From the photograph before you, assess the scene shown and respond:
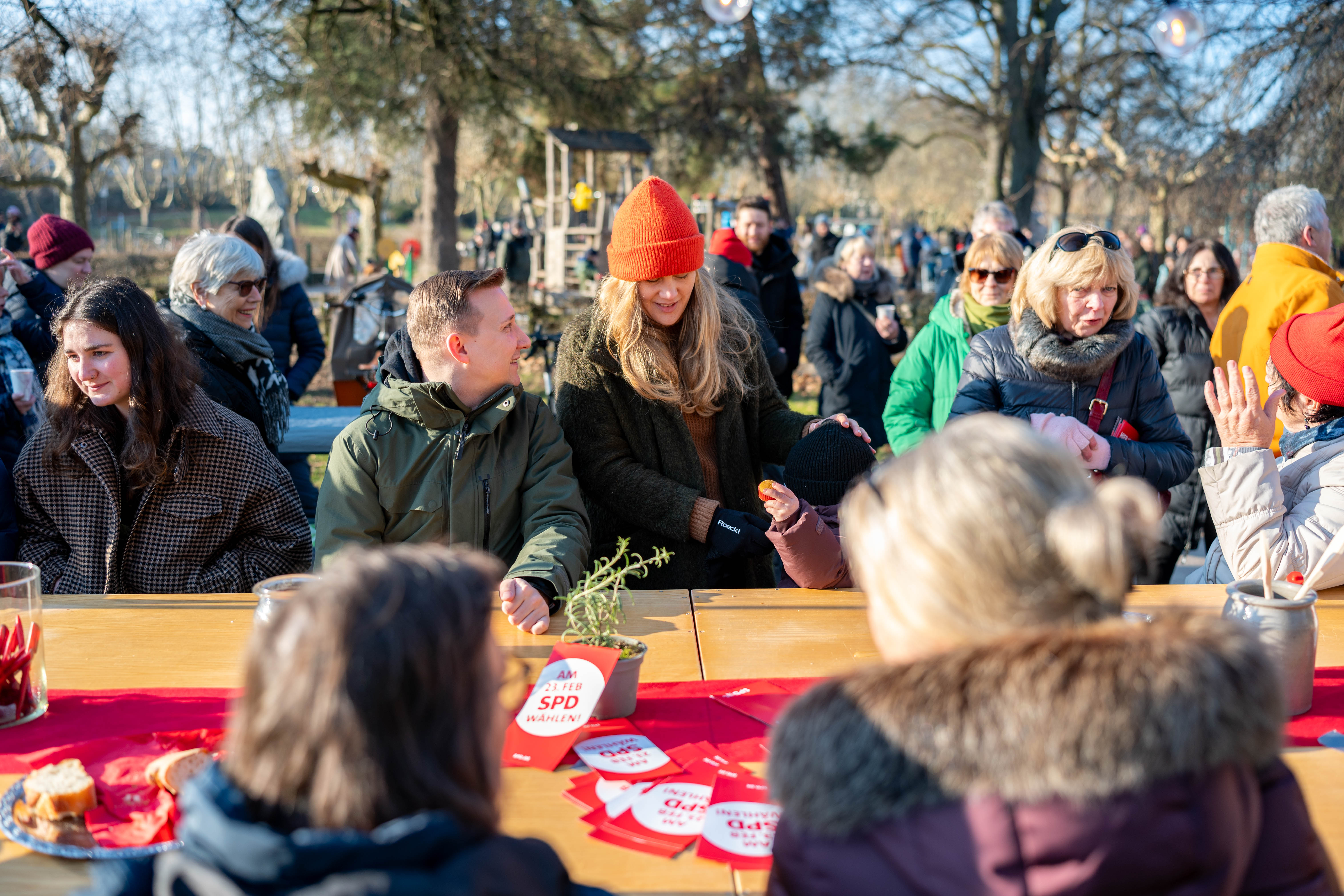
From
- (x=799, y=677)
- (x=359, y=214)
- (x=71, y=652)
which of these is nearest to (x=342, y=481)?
(x=71, y=652)

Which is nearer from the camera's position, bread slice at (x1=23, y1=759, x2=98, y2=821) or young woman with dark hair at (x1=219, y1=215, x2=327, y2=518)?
bread slice at (x1=23, y1=759, x2=98, y2=821)

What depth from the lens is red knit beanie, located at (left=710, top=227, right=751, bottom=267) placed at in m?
6.00

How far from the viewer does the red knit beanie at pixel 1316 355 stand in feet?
8.07

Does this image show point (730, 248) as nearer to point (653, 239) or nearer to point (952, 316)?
point (952, 316)

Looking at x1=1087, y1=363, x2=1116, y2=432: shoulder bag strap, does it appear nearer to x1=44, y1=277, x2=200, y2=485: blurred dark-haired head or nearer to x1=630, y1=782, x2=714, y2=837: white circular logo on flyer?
x1=630, y1=782, x2=714, y2=837: white circular logo on flyer

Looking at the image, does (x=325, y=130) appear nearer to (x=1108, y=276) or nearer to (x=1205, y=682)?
(x=1108, y=276)

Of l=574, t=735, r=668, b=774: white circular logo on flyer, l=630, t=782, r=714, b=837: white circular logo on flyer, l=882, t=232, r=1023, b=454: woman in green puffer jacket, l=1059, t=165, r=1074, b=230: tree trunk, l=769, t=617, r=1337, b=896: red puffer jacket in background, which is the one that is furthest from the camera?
l=1059, t=165, r=1074, b=230: tree trunk

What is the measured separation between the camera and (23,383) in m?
3.64

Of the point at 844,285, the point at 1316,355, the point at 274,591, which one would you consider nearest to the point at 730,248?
the point at 844,285

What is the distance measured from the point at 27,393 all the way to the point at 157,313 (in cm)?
118

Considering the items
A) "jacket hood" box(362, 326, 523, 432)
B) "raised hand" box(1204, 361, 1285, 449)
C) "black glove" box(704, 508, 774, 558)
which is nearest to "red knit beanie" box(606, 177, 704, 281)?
"jacket hood" box(362, 326, 523, 432)

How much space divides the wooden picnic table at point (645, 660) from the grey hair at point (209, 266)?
162cm

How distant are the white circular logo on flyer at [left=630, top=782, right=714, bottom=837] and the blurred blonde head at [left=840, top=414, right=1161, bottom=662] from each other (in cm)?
57

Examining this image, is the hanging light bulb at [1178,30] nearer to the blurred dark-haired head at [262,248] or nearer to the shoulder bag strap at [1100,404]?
the shoulder bag strap at [1100,404]
